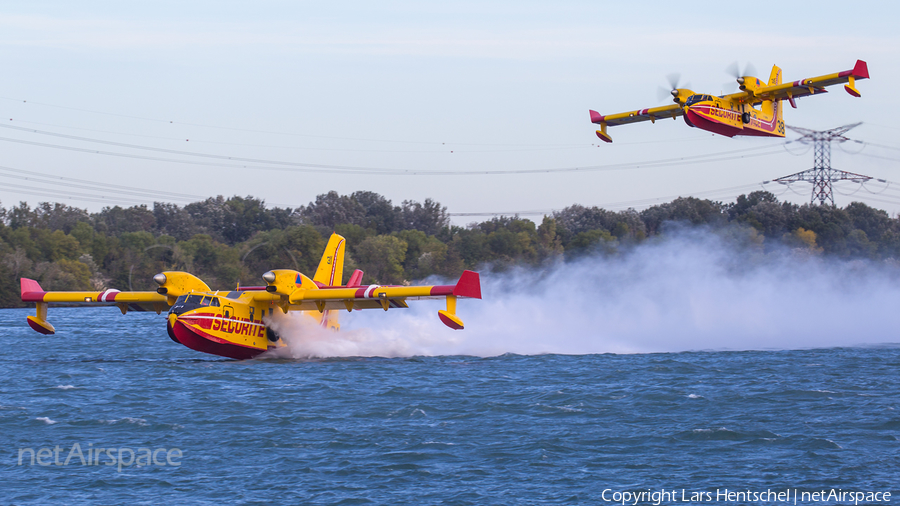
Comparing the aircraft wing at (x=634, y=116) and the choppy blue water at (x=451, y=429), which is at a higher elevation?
the aircraft wing at (x=634, y=116)

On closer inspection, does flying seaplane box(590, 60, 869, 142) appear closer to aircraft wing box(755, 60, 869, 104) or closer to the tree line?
aircraft wing box(755, 60, 869, 104)

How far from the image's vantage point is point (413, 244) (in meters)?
110

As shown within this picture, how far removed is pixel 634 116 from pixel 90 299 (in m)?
25.8

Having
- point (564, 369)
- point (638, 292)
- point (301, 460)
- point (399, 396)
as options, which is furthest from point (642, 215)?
point (301, 460)

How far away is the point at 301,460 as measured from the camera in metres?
17.2

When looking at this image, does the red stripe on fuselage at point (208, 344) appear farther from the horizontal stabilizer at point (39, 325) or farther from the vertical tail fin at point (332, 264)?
the horizontal stabilizer at point (39, 325)

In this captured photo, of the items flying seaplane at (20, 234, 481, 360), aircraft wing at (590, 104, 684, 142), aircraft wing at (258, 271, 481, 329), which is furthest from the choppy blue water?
aircraft wing at (590, 104, 684, 142)

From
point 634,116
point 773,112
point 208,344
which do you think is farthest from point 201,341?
point 773,112

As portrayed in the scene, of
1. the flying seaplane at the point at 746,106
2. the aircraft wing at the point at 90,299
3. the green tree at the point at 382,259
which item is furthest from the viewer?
the green tree at the point at 382,259

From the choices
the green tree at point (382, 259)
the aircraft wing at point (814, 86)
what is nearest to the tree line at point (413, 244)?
the green tree at point (382, 259)

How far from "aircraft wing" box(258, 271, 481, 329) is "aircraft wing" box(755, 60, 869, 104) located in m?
15.4

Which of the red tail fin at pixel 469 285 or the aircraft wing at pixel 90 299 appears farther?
the aircraft wing at pixel 90 299

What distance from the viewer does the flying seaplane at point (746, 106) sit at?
32250mm

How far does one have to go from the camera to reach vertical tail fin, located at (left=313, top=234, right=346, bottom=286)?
37.5 m
